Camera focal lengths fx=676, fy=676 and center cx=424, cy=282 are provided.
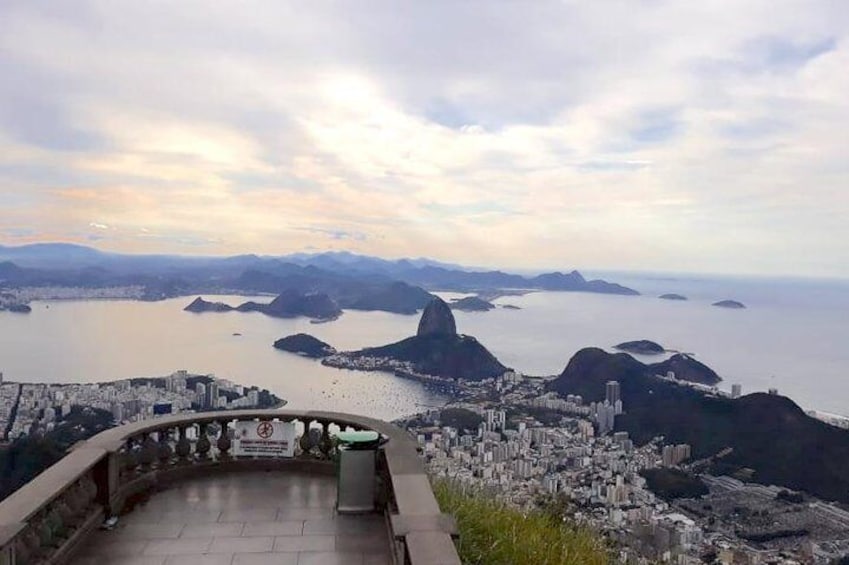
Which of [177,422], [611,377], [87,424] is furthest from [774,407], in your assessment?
[177,422]

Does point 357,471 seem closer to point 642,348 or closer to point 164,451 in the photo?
point 164,451

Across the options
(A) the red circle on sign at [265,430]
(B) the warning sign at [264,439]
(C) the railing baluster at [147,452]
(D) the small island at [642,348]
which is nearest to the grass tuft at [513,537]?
(B) the warning sign at [264,439]

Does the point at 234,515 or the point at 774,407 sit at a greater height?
the point at 234,515

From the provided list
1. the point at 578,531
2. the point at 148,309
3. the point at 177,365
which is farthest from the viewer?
the point at 148,309

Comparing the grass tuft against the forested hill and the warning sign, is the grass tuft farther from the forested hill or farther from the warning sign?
the forested hill

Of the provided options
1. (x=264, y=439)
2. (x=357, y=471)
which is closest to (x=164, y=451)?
(x=264, y=439)

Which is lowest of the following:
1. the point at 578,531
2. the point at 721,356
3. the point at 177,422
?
the point at 721,356

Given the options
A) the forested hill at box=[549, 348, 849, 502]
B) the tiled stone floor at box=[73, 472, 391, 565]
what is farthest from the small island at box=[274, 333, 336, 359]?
the tiled stone floor at box=[73, 472, 391, 565]

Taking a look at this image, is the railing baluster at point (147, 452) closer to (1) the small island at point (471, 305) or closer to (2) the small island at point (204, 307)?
(2) the small island at point (204, 307)

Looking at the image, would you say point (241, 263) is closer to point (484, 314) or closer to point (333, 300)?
point (333, 300)
